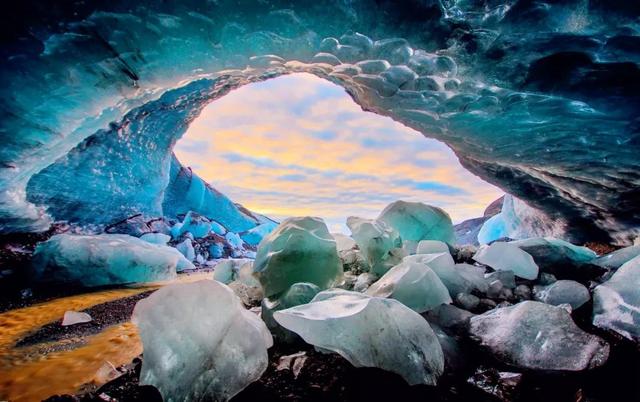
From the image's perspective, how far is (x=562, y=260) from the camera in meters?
1.90

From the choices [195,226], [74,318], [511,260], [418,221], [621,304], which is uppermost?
[621,304]

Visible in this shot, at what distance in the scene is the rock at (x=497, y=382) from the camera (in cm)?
88

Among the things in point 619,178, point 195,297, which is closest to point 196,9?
point 195,297

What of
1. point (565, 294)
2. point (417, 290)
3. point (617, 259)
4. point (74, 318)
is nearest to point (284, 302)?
point (417, 290)

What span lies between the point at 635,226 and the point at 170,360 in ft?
16.4

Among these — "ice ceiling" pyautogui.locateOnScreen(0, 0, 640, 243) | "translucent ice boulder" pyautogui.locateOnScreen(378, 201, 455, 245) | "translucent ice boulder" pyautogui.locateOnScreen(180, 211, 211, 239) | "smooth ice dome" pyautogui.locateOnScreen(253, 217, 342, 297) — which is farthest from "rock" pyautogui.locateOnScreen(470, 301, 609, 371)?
"translucent ice boulder" pyautogui.locateOnScreen(180, 211, 211, 239)

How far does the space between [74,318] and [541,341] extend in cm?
265

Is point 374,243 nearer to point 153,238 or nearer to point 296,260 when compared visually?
point 296,260

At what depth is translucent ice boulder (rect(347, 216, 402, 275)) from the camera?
181cm

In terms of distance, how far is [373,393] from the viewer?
2.87 feet

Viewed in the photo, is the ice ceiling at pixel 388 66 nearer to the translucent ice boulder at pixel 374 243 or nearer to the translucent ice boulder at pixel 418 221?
the translucent ice boulder at pixel 418 221

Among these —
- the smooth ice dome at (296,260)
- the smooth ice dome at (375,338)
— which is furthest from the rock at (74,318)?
the smooth ice dome at (375,338)

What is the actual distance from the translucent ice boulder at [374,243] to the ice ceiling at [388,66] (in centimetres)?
131

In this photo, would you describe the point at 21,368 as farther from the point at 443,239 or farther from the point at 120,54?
the point at 443,239
